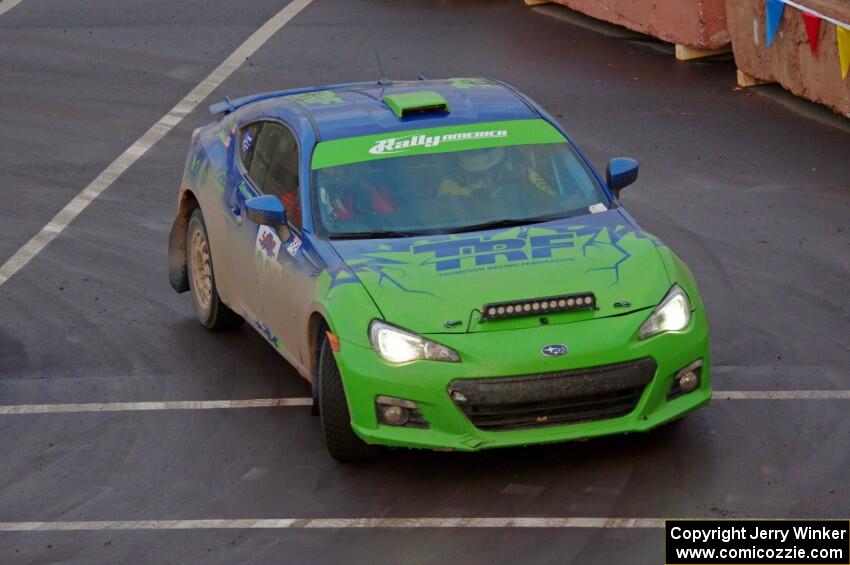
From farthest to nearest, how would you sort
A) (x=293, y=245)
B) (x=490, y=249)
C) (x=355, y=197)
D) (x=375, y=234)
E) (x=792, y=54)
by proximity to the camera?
(x=792, y=54) → (x=355, y=197) → (x=293, y=245) → (x=375, y=234) → (x=490, y=249)

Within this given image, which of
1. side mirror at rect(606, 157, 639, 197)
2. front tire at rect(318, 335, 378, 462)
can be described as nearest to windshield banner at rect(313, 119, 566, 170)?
side mirror at rect(606, 157, 639, 197)

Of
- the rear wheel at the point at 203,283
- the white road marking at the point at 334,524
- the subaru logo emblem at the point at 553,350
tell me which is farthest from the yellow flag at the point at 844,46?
the white road marking at the point at 334,524

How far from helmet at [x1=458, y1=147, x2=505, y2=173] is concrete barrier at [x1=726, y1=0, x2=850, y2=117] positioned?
639 centimetres

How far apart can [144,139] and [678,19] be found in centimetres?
575

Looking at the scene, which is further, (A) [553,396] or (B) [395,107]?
(B) [395,107]

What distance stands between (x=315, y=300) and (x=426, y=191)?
1124 millimetres

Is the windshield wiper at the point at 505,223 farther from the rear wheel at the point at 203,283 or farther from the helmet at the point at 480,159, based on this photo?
the rear wheel at the point at 203,283

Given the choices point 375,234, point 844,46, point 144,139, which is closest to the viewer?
point 375,234

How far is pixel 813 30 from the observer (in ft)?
54.3

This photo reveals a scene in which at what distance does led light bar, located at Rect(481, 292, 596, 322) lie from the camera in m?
9.12

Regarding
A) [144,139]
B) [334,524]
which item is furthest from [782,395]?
[144,139]

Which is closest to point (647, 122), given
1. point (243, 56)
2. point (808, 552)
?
point (243, 56)

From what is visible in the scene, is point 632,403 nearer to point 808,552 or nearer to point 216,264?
point 808,552

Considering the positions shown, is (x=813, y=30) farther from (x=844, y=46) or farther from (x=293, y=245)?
(x=293, y=245)
